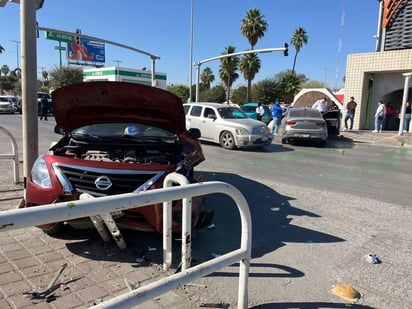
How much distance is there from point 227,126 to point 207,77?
63.3m

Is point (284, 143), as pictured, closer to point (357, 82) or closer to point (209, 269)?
point (357, 82)

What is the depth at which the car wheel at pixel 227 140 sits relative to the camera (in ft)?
40.4

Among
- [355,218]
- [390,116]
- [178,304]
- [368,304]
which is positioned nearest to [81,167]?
[178,304]

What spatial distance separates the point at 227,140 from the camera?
40.9ft

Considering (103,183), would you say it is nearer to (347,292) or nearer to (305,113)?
(347,292)

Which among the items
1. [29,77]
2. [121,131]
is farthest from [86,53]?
[121,131]

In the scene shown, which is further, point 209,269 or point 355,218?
point 355,218

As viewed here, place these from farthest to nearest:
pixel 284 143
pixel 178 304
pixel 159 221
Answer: pixel 284 143 < pixel 159 221 < pixel 178 304

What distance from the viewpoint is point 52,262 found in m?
3.44

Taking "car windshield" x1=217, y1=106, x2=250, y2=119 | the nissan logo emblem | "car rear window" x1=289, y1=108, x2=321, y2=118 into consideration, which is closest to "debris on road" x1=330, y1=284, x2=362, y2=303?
the nissan logo emblem

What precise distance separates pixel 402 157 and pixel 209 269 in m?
11.8

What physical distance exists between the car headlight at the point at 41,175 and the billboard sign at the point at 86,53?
5817 cm

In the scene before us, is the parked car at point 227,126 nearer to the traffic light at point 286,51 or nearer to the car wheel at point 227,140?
the car wheel at point 227,140

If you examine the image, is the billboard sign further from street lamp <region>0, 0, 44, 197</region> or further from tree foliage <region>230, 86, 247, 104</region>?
street lamp <region>0, 0, 44, 197</region>
